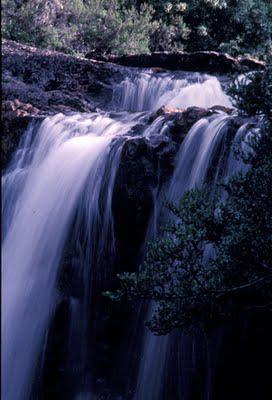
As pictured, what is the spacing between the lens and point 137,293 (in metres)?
4.80

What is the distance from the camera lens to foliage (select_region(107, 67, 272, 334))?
460 cm

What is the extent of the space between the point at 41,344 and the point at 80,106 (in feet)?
20.1

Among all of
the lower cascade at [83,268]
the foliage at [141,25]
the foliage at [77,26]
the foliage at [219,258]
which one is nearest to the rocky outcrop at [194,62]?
the foliage at [77,26]

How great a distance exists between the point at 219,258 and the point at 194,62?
9401 millimetres

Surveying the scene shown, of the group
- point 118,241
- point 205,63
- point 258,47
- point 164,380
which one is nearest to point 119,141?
point 118,241

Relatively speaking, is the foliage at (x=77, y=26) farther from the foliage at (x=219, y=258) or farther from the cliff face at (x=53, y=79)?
the foliage at (x=219, y=258)

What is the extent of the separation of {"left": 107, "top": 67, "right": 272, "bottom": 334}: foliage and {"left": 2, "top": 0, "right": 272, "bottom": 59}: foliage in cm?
1227

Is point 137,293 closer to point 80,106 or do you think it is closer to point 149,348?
point 149,348

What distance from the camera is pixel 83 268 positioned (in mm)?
7312

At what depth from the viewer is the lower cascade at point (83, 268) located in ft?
22.5

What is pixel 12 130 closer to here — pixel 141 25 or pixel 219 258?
pixel 219 258

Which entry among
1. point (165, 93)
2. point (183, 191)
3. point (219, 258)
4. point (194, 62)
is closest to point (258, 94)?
point (219, 258)

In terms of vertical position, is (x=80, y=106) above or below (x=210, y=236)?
above

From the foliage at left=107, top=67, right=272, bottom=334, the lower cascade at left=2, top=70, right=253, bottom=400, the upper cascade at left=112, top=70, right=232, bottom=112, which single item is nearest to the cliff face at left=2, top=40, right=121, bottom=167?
the upper cascade at left=112, top=70, right=232, bottom=112
